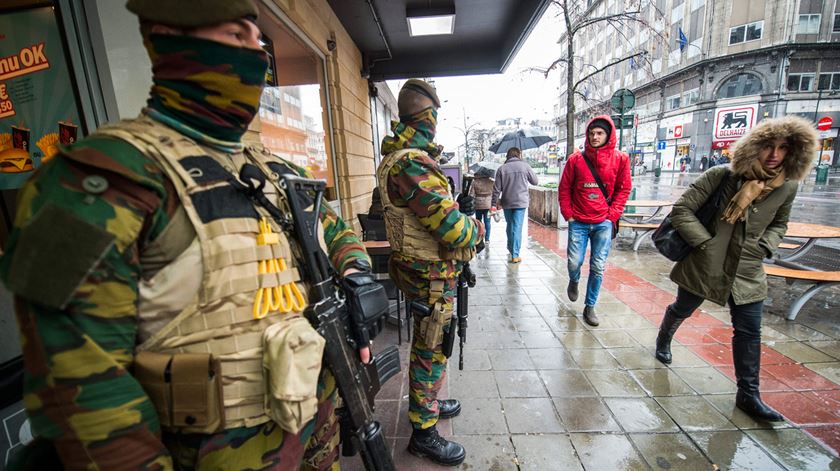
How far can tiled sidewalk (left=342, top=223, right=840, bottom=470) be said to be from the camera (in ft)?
6.67

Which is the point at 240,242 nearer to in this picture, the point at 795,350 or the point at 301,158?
the point at 301,158

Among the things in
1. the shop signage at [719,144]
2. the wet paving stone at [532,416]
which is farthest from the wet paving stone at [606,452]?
the shop signage at [719,144]

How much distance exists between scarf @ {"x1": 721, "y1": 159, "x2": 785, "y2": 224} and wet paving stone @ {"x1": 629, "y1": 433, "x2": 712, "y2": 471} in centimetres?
145

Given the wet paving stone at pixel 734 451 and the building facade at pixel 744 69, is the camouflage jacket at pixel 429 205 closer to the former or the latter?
the wet paving stone at pixel 734 451

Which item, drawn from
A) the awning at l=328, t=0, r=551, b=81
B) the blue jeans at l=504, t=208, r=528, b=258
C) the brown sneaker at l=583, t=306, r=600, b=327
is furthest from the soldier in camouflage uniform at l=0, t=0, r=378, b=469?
the blue jeans at l=504, t=208, r=528, b=258

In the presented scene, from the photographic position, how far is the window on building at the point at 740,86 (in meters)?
27.4

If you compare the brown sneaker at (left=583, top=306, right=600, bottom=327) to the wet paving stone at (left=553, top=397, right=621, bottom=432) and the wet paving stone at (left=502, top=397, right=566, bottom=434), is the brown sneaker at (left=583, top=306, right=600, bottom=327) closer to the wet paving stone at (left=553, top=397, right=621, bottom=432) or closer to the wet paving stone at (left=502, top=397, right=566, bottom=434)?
the wet paving stone at (left=553, top=397, right=621, bottom=432)

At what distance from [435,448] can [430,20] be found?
497 centimetres

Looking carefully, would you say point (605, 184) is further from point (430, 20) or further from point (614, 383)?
point (430, 20)

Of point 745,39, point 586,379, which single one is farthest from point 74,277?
point 745,39

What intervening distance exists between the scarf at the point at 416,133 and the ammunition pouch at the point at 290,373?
4.29ft

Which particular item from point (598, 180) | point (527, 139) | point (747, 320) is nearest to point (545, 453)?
point (747, 320)

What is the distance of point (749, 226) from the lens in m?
2.29

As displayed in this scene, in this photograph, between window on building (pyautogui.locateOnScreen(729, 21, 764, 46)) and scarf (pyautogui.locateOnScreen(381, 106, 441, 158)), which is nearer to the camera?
scarf (pyautogui.locateOnScreen(381, 106, 441, 158))
